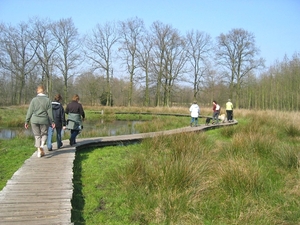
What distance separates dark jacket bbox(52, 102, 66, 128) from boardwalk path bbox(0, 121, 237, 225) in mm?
1252

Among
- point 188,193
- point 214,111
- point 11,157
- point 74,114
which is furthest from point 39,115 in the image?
point 214,111

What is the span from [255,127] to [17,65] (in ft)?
113

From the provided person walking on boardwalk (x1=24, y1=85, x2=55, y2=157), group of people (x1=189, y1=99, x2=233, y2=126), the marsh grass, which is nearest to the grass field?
the marsh grass

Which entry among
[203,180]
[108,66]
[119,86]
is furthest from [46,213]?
[119,86]

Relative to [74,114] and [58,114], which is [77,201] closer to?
[58,114]

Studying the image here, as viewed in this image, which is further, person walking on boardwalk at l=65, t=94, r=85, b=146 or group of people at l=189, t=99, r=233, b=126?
group of people at l=189, t=99, r=233, b=126

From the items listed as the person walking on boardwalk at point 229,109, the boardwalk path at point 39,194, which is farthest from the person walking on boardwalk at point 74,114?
the person walking on boardwalk at point 229,109

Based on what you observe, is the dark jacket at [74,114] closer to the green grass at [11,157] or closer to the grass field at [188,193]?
the green grass at [11,157]

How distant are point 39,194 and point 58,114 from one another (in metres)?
3.37

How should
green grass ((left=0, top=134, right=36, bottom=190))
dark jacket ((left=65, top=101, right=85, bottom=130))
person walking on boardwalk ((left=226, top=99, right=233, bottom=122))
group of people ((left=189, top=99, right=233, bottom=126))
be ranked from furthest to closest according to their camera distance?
person walking on boardwalk ((left=226, top=99, right=233, bottom=122)), group of people ((left=189, top=99, right=233, bottom=126)), dark jacket ((left=65, top=101, right=85, bottom=130)), green grass ((left=0, top=134, right=36, bottom=190))

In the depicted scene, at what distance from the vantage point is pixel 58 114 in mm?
6914

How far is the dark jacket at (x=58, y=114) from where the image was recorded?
22.3ft

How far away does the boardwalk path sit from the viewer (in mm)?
3172

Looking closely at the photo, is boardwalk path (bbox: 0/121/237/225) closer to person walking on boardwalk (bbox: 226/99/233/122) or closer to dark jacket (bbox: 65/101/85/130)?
dark jacket (bbox: 65/101/85/130)
